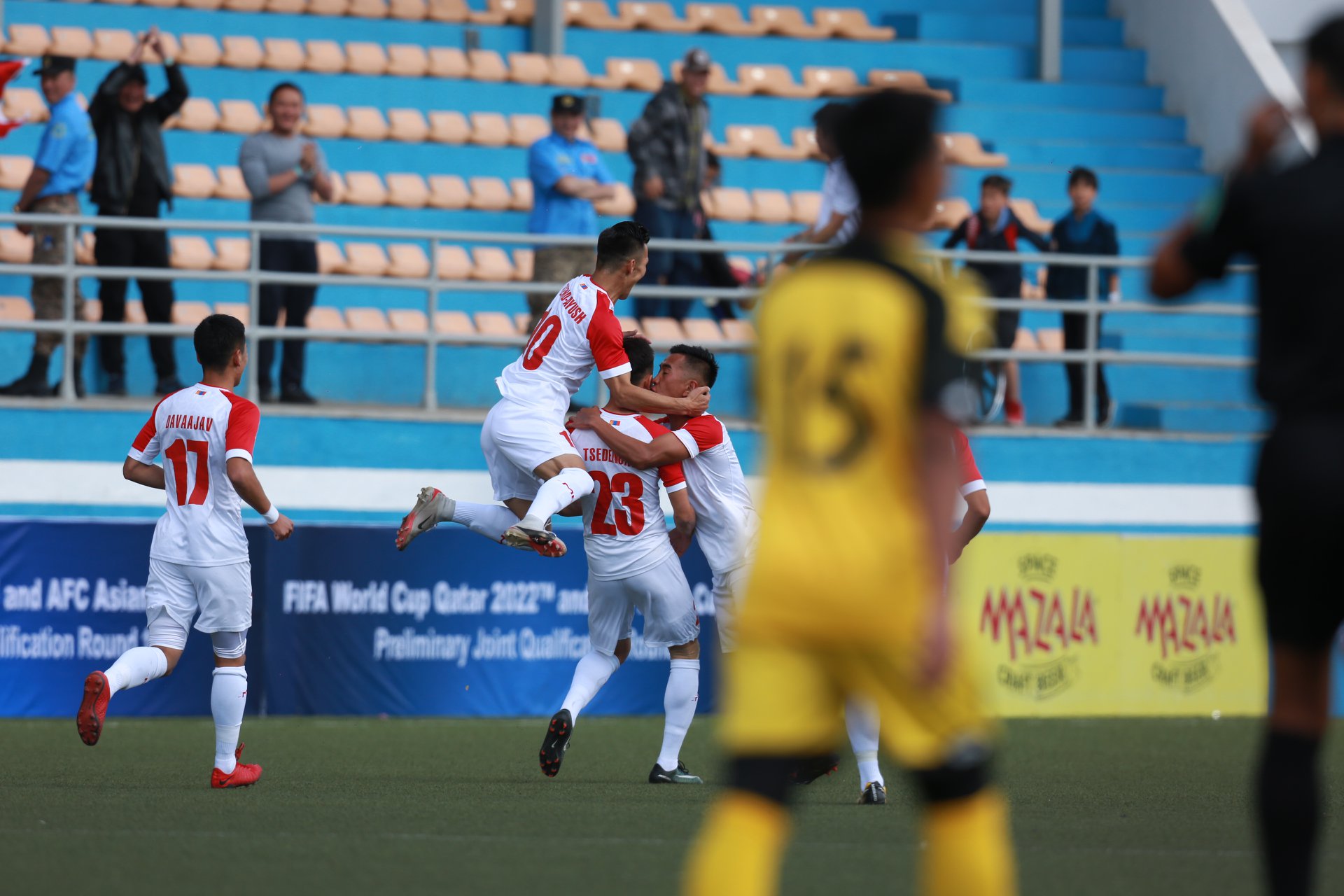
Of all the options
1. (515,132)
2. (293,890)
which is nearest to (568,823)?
(293,890)

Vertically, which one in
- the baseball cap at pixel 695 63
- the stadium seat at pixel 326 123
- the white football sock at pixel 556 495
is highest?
the baseball cap at pixel 695 63

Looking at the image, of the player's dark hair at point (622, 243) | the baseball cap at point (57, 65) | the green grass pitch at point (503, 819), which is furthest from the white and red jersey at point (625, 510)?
the baseball cap at point (57, 65)

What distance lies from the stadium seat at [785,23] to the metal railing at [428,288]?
243 inches

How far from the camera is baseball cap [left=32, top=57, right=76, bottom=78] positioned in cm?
1416

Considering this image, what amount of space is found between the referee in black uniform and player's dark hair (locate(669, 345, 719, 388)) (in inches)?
194

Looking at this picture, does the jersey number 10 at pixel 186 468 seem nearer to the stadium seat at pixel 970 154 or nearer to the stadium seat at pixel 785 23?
the stadium seat at pixel 970 154

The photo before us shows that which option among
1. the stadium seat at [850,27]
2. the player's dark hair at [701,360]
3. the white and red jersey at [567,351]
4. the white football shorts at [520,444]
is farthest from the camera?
the stadium seat at [850,27]

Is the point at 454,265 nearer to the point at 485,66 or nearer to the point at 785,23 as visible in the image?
the point at 485,66

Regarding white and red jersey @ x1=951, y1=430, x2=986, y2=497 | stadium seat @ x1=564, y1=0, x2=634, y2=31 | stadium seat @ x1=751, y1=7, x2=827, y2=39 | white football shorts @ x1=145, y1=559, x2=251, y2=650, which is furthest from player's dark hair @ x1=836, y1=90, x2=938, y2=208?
stadium seat @ x1=751, y1=7, x2=827, y2=39

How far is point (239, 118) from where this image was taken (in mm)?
18094

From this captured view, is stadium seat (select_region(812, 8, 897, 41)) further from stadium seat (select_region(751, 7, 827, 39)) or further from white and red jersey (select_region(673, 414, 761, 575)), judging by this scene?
white and red jersey (select_region(673, 414, 761, 575))

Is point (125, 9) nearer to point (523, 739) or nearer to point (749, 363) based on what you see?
point (523, 739)

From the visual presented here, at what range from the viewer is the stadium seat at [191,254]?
16172 millimetres

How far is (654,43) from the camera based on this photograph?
69.3 ft
